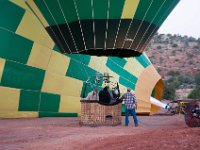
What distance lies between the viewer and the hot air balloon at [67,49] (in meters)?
8.77

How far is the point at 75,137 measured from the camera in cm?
765

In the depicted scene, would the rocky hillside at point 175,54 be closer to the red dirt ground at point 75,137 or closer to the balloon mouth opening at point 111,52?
the red dirt ground at point 75,137

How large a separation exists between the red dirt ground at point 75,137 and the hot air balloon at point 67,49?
1.73 ft

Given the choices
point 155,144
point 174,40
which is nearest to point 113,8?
point 155,144

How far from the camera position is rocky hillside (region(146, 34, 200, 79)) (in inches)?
1599

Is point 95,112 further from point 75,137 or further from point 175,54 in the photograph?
point 175,54

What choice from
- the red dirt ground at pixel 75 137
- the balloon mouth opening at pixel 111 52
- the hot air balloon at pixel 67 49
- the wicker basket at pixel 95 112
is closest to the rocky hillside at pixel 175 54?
the hot air balloon at pixel 67 49

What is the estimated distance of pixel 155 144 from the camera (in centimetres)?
527

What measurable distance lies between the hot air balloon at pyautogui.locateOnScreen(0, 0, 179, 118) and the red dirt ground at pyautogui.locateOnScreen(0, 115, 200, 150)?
526mm

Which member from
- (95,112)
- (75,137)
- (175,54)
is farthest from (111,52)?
(175,54)

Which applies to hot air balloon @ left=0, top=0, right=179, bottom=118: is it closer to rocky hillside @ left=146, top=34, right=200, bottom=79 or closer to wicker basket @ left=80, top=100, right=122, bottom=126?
wicker basket @ left=80, top=100, right=122, bottom=126

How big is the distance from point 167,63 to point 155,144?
37425 millimetres

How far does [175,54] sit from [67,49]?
36.6 meters

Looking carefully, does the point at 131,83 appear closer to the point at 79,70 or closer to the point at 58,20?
the point at 79,70
